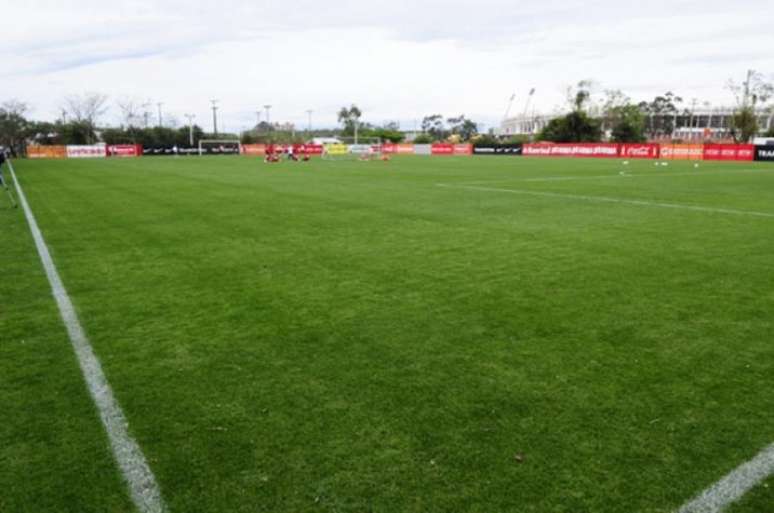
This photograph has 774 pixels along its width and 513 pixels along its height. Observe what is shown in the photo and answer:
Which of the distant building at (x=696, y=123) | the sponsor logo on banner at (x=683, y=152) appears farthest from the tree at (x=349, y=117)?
the sponsor logo on banner at (x=683, y=152)

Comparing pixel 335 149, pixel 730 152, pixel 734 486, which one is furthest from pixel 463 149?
pixel 734 486

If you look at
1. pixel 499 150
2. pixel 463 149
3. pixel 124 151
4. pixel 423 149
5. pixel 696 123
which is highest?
pixel 696 123

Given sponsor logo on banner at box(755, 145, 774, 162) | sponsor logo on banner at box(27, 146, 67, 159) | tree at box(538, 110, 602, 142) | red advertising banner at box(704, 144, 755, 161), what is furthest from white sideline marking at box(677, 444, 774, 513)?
tree at box(538, 110, 602, 142)

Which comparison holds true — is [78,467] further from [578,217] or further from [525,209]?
[525,209]

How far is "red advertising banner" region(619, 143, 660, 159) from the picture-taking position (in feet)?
166

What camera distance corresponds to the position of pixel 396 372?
4469 mm

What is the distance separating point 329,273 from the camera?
7688mm

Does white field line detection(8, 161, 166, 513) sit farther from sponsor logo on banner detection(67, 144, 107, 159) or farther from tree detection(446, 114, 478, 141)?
tree detection(446, 114, 478, 141)

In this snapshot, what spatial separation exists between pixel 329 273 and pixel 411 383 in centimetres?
358

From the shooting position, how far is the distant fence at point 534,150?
148 ft

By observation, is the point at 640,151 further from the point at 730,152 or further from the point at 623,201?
the point at 623,201

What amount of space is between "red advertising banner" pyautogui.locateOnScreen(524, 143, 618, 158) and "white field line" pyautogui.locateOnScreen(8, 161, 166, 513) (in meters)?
54.8

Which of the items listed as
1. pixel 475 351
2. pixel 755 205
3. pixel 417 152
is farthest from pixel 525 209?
pixel 417 152

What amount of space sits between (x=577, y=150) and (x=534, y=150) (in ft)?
18.2
